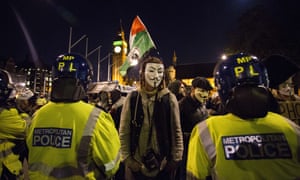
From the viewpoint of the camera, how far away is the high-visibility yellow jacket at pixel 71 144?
7.53ft

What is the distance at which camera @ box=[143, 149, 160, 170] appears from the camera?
3.20m

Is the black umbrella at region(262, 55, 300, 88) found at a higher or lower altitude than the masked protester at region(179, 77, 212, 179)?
higher

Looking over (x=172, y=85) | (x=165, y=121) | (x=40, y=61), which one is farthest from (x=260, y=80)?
(x=40, y=61)

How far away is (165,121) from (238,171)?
1.69m

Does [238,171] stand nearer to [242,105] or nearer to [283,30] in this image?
[242,105]

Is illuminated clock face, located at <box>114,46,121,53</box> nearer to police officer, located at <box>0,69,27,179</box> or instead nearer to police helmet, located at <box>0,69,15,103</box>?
police helmet, located at <box>0,69,15,103</box>

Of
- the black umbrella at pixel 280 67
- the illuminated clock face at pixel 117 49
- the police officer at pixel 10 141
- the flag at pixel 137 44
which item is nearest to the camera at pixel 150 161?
the police officer at pixel 10 141

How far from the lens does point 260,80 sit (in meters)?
2.06


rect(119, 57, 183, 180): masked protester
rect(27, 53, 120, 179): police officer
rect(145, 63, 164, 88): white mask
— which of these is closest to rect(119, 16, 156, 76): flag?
rect(145, 63, 164, 88): white mask

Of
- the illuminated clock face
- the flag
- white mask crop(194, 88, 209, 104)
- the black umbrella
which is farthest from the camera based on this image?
the illuminated clock face

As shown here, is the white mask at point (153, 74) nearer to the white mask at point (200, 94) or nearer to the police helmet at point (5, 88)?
the white mask at point (200, 94)

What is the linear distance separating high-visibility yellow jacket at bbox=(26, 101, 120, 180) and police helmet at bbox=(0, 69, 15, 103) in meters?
1.00

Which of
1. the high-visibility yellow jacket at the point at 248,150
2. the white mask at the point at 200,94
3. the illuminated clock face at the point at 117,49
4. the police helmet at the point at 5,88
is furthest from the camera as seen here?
the illuminated clock face at the point at 117,49

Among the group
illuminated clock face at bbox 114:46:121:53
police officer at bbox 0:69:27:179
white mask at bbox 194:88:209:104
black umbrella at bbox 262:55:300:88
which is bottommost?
police officer at bbox 0:69:27:179
